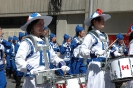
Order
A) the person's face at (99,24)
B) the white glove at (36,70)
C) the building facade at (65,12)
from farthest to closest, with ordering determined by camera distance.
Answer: the building facade at (65,12)
the person's face at (99,24)
the white glove at (36,70)

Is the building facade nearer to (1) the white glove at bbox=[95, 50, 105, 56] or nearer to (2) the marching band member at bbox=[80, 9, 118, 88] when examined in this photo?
(2) the marching band member at bbox=[80, 9, 118, 88]

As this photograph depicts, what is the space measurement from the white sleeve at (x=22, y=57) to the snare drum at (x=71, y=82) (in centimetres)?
48

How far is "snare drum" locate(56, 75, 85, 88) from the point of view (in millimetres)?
4301

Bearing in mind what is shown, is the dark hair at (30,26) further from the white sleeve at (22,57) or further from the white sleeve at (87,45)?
the white sleeve at (87,45)

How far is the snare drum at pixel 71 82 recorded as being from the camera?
14.1 ft

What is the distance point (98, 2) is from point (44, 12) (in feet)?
13.0

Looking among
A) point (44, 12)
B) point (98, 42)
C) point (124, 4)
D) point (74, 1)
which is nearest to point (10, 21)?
point (44, 12)

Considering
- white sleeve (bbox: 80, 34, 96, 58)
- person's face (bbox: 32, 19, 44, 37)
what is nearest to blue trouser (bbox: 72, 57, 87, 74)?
white sleeve (bbox: 80, 34, 96, 58)

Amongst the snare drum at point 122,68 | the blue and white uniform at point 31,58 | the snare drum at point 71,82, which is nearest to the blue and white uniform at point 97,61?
the snare drum at point 122,68

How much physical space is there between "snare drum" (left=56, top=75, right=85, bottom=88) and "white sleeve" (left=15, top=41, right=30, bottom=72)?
1.56 feet

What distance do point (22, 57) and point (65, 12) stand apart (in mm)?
13509

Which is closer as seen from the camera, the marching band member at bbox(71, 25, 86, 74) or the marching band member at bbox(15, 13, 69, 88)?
the marching band member at bbox(15, 13, 69, 88)

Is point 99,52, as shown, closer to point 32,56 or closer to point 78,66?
point 32,56

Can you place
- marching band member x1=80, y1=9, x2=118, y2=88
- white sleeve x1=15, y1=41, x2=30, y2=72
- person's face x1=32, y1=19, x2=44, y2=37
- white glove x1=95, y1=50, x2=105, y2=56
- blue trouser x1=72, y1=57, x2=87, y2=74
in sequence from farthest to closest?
blue trouser x1=72, y1=57, x2=87, y2=74, marching band member x1=80, y1=9, x2=118, y2=88, white glove x1=95, y1=50, x2=105, y2=56, person's face x1=32, y1=19, x2=44, y2=37, white sleeve x1=15, y1=41, x2=30, y2=72
